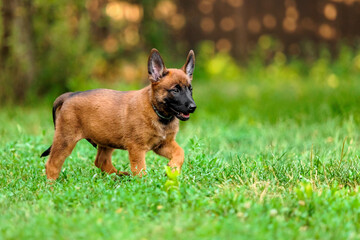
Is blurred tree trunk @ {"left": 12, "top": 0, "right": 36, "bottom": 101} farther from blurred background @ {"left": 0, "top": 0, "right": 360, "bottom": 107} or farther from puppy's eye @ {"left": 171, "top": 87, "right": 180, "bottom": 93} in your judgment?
puppy's eye @ {"left": 171, "top": 87, "right": 180, "bottom": 93}

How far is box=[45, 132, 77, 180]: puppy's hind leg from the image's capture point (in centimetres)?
507

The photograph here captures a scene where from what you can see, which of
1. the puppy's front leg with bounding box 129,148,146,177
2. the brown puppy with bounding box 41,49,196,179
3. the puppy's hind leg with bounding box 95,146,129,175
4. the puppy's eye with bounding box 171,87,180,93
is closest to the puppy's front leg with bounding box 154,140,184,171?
the brown puppy with bounding box 41,49,196,179

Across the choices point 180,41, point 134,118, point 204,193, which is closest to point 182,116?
point 134,118

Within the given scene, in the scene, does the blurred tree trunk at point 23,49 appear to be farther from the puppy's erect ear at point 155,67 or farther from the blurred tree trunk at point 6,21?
the puppy's erect ear at point 155,67

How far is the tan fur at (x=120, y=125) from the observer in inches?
194

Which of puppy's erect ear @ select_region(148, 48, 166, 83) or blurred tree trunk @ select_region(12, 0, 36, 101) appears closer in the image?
puppy's erect ear @ select_region(148, 48, 166, 83)

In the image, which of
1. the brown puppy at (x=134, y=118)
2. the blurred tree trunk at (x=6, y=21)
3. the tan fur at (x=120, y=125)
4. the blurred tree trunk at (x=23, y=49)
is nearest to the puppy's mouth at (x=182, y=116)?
the brown puppy at (x=134, y=118)

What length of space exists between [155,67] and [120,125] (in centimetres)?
69

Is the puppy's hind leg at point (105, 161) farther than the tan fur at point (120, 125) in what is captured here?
Yes

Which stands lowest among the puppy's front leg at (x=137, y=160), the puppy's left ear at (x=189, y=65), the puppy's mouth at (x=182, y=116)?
the puppy's front leg at (x=137, y=160)

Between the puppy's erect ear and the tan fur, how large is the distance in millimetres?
62

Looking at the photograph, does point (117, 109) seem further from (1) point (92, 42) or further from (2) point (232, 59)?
(2) point (232, 59)

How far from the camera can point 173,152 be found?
5.01 metres

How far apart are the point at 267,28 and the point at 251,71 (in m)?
1.28
